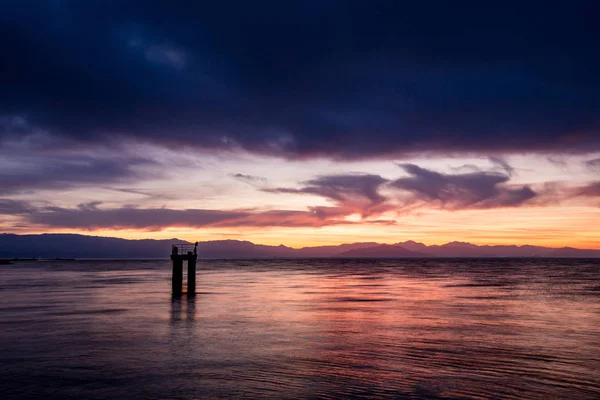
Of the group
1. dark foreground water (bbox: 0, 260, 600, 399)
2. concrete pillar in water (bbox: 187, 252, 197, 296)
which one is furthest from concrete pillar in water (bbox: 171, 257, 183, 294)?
dark foreground water (bbox: 0, 260, 600, 399)

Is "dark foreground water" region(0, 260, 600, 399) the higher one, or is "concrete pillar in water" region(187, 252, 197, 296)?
"concrete pillar in water" region(187, 252, 197, 296)

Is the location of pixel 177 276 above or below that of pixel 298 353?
above

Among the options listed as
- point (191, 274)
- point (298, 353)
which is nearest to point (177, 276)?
point (191, 274)

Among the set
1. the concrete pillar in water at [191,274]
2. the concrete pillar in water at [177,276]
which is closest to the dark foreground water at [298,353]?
the concrete pillar in water at [177,276]

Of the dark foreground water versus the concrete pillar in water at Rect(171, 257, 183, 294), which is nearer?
the dark foreground water

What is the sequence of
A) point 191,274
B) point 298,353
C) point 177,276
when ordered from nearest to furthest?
point 298,353 → point 177,276 → point 191,274

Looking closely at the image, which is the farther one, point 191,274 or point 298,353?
point 191,274

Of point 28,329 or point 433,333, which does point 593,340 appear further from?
point 28,329

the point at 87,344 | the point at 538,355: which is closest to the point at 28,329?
the point at 87,344

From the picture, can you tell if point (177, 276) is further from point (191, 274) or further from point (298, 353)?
point (298, 353)

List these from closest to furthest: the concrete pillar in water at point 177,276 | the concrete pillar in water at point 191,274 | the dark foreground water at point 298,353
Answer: the dark foreground water at point 298,353, the concrete pillar in water at point 177,276, the concrete pillar in water at point 191,274

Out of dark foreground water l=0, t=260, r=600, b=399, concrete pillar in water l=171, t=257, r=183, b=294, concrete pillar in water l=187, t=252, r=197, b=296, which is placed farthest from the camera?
concrete pillar in water l=187, t=252, r=197, b=296

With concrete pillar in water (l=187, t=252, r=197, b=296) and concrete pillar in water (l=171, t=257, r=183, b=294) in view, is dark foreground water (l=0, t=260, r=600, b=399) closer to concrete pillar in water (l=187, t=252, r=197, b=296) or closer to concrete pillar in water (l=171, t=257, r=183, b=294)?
concrete pillar in water (l=171, t=257, r=183, b=294)

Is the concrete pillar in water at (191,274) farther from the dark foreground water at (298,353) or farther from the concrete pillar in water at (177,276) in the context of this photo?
the dark foreground water at (298,353)
